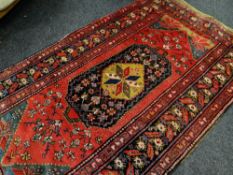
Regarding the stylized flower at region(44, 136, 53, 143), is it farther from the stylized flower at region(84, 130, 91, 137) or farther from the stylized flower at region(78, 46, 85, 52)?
the stylized flower at region(78, 46, 85, 52)

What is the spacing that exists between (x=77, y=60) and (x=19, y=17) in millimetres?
553

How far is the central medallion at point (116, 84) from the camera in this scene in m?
1.42

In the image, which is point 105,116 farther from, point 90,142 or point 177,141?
point 177,141

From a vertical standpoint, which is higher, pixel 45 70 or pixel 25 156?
pixel 45 70

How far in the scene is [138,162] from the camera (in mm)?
1263

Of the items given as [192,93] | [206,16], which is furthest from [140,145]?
[206,16]

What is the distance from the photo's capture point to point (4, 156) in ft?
4.07

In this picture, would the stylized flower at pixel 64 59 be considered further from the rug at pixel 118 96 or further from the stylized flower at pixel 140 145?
the stylized flower at pixel 140 145

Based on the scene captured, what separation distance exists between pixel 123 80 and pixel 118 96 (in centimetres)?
12

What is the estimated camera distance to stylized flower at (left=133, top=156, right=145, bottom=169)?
1.25 m

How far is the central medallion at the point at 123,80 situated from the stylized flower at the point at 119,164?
357mm

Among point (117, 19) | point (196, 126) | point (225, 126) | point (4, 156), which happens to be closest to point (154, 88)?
point (196, 126)

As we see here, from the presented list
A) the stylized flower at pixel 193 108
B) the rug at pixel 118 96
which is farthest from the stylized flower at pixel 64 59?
the stylized flower at pixel 193 108

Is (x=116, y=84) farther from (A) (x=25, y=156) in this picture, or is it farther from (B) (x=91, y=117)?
(A) (x=25, y=156)
